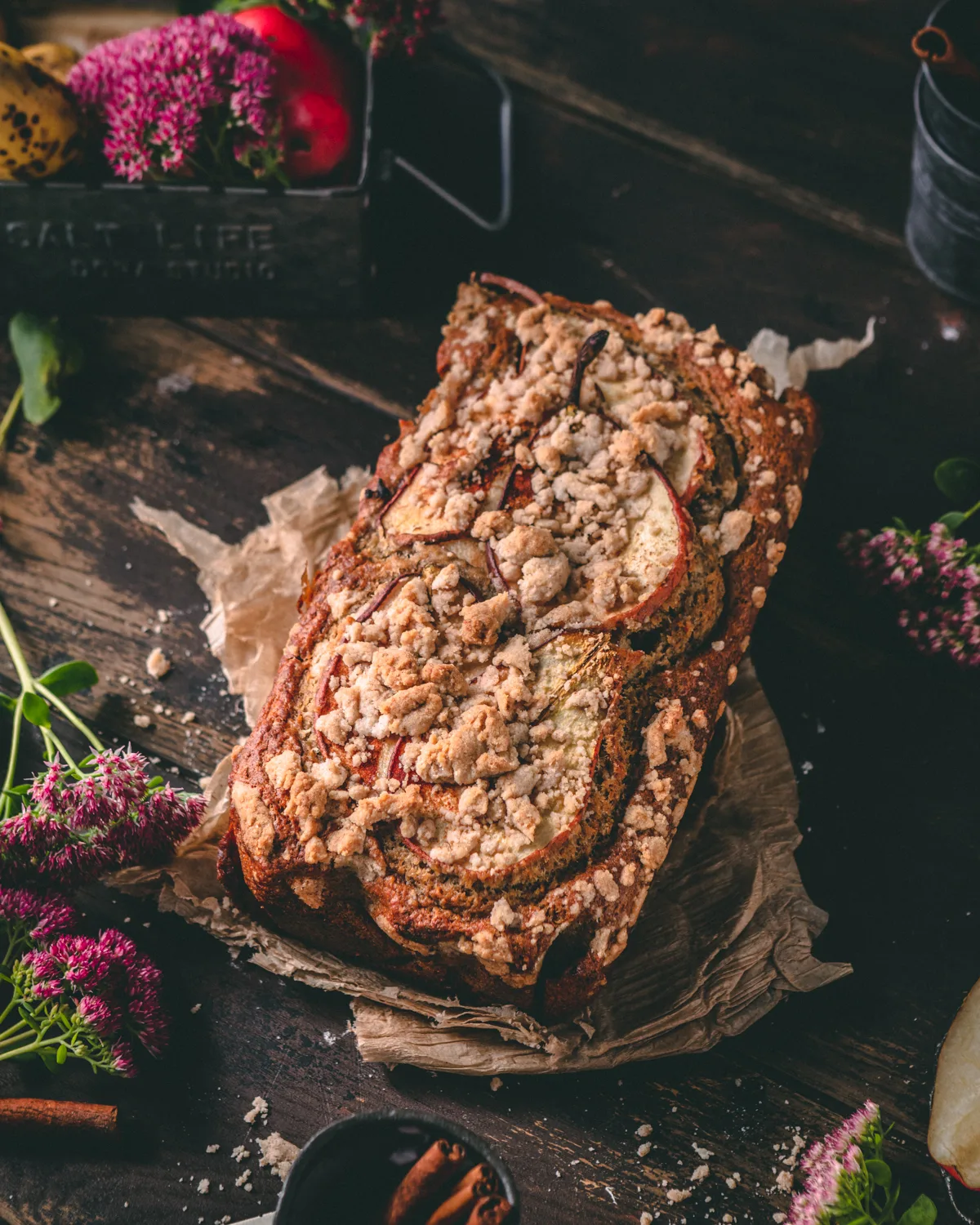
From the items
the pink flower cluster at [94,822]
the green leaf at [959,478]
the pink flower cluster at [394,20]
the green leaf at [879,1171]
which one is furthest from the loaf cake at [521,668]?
the pink flower cluster at [394,20]

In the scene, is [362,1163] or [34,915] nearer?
[362,1163]

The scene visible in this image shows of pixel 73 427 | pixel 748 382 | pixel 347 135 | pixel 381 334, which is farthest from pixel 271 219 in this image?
pixel 748 382

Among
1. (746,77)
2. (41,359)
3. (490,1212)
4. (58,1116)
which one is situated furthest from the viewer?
(746,77)

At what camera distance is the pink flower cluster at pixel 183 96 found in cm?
173

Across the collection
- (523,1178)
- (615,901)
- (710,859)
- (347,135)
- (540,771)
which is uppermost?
(347,135)

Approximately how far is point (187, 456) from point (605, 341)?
2.80 ft

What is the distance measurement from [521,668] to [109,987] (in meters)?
0.78

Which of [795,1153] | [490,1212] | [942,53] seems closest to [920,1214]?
[795,1153]

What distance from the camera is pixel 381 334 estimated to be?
215cm

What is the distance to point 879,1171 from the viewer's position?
1541 mm

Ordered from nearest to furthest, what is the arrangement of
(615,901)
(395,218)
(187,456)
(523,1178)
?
(615,901), (523,1178), (187,456), (395,218)

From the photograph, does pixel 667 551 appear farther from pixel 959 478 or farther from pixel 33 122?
pixel 33 122

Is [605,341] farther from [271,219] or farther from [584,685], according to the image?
[271,219]

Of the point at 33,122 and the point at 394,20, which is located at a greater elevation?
the point at 394,20
